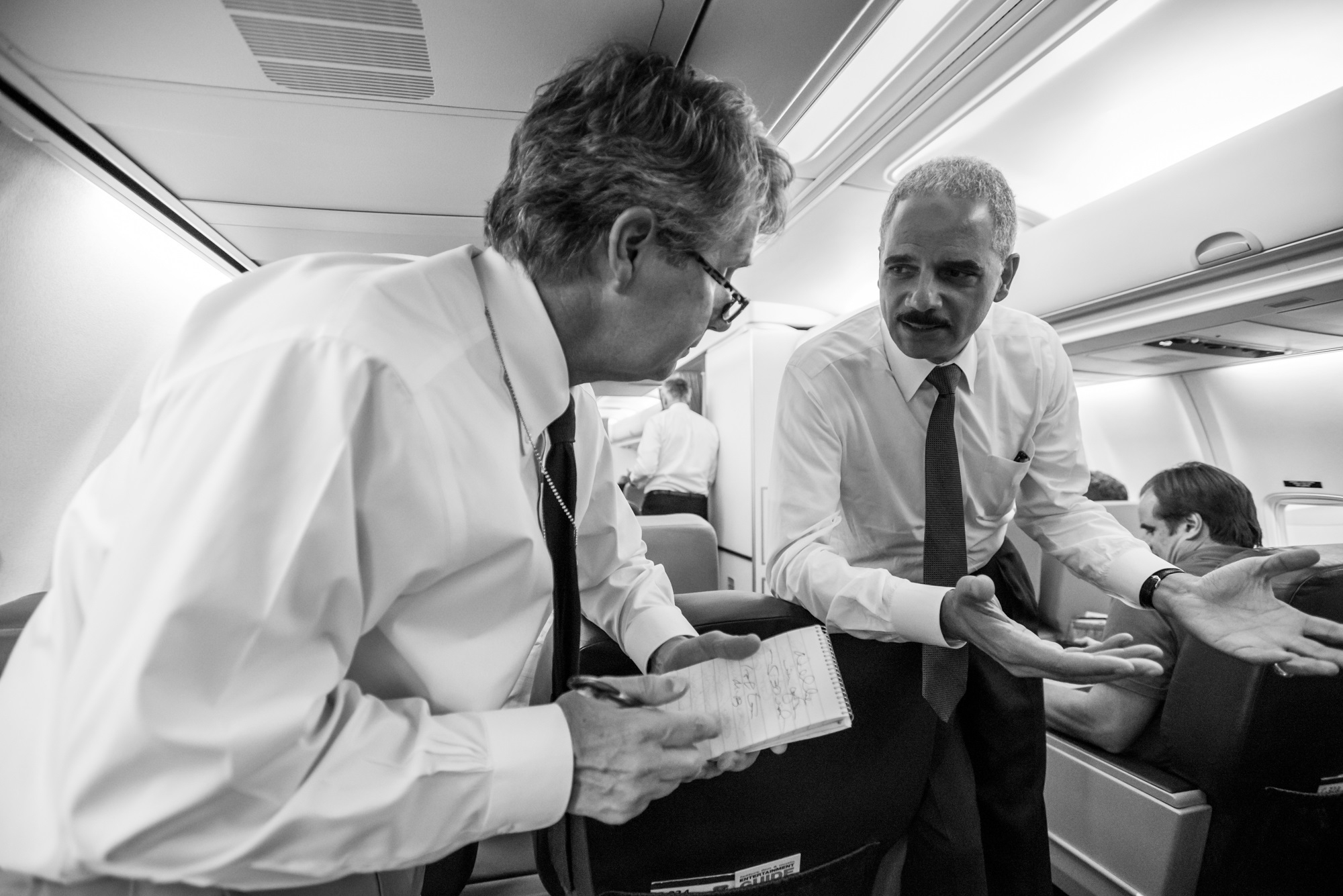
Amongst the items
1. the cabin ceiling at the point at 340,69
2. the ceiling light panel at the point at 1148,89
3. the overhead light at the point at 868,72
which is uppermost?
the ceiling light panel at the point at 1148,89

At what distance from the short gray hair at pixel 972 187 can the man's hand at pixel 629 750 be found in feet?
4.84

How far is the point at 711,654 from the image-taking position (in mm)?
1209

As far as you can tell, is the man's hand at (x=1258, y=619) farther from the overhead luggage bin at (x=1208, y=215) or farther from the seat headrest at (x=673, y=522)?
the seat headrest at (x=673, y=522)

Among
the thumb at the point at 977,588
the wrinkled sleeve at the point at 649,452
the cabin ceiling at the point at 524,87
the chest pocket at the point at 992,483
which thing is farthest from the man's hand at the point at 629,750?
the wrinkled sleeve at the point at 649,452

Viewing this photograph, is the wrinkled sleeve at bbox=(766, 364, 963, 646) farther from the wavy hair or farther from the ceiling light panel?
the wavy hair

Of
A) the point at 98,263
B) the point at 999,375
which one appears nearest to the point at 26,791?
the point at 999,375

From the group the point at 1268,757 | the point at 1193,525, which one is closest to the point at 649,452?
the point at 1193,525

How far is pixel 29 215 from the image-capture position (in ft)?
7.00

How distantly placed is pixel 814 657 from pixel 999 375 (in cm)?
135

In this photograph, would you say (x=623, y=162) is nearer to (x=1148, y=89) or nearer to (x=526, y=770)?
(x=526, y=770)

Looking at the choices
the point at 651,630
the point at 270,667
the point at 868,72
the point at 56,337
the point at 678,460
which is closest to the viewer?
the point at 270,667

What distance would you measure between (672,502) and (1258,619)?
4.42m

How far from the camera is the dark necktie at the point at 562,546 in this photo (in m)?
1.09

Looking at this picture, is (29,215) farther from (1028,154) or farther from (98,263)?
(1028,154)
